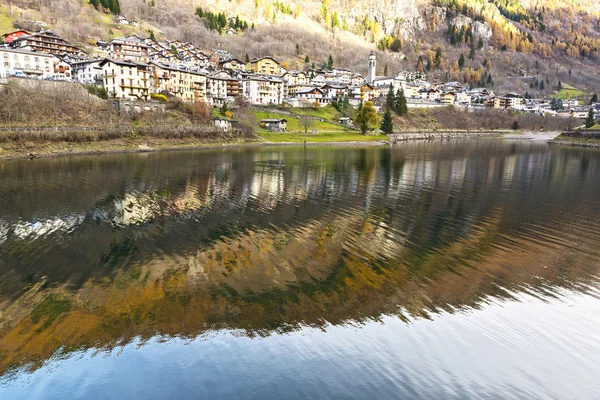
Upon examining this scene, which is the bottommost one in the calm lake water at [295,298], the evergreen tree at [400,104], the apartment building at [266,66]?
the calm lake water at [295,298]

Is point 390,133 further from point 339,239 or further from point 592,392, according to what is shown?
point 592,392

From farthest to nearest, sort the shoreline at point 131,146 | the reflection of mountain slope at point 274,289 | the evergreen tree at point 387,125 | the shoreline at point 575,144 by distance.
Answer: the evergreen tree at point 387,125 < the shoreline at point 575,144 < the shoreline at point 131,146 < the reflection of mountain slope at point 274,289

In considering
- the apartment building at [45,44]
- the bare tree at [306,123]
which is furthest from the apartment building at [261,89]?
Answer: the apartment building at [45,44]

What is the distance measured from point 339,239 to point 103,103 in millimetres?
71985

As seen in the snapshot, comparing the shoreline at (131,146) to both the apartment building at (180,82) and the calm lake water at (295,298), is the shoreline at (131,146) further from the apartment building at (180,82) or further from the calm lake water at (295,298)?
the calm lake water at (295,298)

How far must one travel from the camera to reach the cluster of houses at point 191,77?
278 feet

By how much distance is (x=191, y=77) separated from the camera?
102000 mm

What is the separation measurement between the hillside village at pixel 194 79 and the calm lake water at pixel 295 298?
63.3m

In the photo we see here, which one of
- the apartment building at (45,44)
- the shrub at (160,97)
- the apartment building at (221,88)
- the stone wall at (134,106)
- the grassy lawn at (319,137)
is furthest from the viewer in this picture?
the apartment building at (221,88)

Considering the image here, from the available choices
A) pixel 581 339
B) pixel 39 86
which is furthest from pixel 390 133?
pixel 581 339

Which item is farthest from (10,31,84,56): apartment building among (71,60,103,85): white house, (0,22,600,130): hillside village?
(71,60,103,85): white house

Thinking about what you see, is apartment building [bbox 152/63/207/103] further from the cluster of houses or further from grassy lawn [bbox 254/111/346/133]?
grassy lawn [bbox 254/111/346/133]

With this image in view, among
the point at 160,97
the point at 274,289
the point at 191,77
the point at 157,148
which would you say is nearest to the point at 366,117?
the point at 191,77

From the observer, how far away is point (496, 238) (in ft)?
73.5
